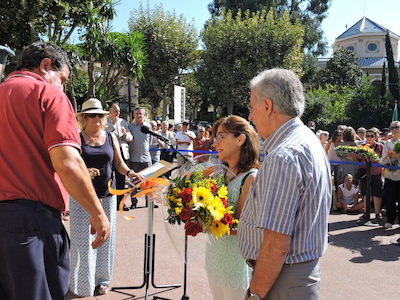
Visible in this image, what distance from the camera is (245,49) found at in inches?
1172

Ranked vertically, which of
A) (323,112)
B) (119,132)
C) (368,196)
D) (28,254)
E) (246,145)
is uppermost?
(323,112)

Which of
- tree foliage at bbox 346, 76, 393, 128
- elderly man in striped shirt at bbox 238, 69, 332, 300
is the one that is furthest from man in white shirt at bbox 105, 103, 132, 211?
tree foliage at bbox 346, 76, 393, 128

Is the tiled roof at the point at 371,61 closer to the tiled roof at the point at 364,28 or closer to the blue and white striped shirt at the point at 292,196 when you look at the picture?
the tiled roof at the point at 364,28

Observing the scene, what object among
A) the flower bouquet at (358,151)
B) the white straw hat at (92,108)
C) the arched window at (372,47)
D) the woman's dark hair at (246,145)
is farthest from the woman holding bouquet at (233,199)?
the arched window at (372,47)

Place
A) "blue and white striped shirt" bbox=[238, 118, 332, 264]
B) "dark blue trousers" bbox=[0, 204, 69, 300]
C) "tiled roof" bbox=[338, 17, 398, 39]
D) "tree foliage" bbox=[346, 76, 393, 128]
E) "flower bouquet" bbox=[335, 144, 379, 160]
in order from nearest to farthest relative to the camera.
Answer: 1. "blue and white striped shirt" bbox=[238, 118, 332, 264]
2. "dark blue trousers" bbox=[0, 204, 69, 300]
3. "flower bouquet" bbox=[335, 144, 379, 160]
4. "tree foliage" bbox=[346, 76, 393, 128]
5. "tiled roof" bbox=[338, 17, 398, 39]

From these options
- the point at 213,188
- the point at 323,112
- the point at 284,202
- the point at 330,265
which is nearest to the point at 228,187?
the point at 213,188

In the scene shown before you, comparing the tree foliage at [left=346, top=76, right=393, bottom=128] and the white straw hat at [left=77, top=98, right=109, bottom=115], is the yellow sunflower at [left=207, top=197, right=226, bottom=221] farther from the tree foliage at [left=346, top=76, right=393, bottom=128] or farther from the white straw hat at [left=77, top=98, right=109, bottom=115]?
the tree foliage at [left=346, top=76, right=393, bottom=128]

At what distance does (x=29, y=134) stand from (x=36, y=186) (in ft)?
1.00

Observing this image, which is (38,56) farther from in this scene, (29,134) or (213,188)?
(213,188)

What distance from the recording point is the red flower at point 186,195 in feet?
8.65

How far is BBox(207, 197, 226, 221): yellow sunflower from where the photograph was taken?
2562mm

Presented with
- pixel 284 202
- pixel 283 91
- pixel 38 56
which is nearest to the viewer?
pixel 284 202

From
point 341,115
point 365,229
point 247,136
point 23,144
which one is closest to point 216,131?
point 247,136

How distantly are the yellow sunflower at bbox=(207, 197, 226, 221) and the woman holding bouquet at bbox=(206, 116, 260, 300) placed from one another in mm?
248
